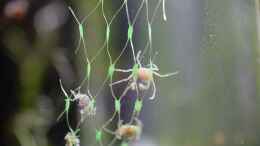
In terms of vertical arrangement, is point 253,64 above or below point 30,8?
below

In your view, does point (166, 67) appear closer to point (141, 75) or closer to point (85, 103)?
point (141, 75)

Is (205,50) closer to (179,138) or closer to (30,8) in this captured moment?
(179,138)

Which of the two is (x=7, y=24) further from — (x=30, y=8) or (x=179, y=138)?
(x=179, y=138)

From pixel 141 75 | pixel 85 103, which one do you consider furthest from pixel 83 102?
pixel 141 75

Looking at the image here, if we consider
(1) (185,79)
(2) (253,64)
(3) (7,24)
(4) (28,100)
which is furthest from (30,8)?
(2) (253,64)

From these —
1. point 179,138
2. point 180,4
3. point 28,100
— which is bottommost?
point 179,138

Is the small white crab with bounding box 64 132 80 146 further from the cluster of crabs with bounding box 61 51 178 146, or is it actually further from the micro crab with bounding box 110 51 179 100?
the micro crab with bounding box 110 51 179 100

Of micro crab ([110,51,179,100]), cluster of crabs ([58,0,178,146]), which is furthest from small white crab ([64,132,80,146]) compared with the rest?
micro crab ([110,51,179,100])
